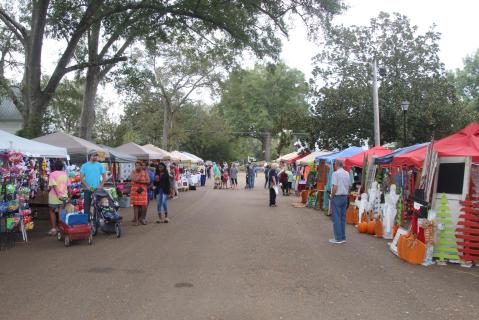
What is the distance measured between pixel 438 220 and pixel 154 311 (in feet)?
18.4

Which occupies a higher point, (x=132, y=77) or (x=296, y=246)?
(x=132, y=77)

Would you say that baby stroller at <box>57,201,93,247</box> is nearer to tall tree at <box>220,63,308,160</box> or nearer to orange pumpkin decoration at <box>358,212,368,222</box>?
orange pumpkin decoration at <box>358,212,368,222</box>

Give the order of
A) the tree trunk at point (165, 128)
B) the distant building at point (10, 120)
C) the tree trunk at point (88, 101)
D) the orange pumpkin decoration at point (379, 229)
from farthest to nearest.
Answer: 1. the distant building at point (10, 120)
2. the tree trunk at point (165, 128)
3. the tree trunk at point (88, 101)
4. the orange pumpkin decoration at point (379, 229)

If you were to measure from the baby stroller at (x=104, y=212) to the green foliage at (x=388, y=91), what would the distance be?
21899 mm

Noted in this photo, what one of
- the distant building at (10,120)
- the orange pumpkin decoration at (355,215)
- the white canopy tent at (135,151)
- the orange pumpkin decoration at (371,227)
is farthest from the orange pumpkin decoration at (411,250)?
the distant building at (10,120)

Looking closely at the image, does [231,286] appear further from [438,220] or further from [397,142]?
[397,142]

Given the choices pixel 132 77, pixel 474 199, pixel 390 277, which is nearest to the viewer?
pixel 390 277

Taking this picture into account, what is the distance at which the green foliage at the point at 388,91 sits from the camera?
97.0 feet

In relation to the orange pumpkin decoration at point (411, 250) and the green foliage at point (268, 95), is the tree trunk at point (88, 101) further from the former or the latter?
the green foliage at point (268, 95)

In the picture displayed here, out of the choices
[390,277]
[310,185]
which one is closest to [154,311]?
[390,277]

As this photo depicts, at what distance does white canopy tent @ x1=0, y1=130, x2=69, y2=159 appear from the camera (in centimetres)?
1004

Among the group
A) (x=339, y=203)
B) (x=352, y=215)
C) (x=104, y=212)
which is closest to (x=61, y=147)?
(x=104, y=212)

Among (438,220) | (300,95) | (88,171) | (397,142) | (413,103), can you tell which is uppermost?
(300,95)

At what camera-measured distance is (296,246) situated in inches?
382
